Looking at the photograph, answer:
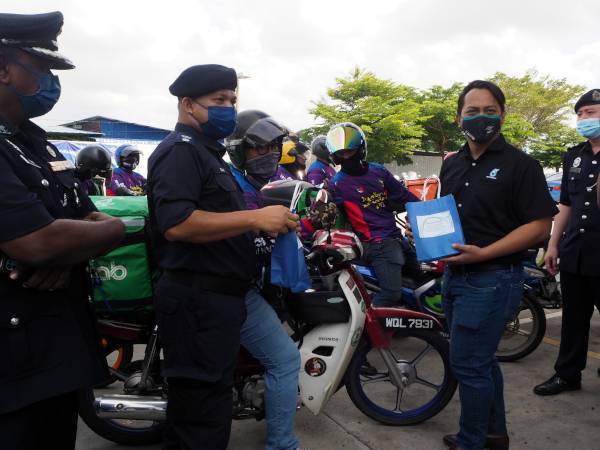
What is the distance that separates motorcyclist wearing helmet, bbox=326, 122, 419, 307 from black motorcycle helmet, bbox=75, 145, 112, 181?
8.94 feet

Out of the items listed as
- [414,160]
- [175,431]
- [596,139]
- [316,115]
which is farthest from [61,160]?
[414,160]

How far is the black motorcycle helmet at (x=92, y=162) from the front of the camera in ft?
16.5

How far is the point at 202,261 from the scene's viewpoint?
1.91 m

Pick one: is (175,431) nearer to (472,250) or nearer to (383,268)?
(472,250)

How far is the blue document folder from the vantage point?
2203mm

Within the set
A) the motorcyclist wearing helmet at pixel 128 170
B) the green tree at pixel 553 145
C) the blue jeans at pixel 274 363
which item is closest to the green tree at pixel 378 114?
the green tree at pixel 553 145

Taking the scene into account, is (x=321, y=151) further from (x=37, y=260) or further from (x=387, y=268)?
(x=37, y=260)

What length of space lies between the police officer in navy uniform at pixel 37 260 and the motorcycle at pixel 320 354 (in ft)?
3.21

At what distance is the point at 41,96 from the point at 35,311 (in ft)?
2.17

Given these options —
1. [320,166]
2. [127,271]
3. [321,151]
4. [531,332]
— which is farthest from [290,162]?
[127,271]

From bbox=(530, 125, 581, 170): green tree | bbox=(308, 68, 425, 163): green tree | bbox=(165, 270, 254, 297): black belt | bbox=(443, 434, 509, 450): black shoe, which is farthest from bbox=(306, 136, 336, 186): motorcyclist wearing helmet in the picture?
bbox=(530, 125, 581, 170): green tree

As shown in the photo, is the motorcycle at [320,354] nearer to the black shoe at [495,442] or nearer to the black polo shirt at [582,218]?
the black shoe at [495,442]

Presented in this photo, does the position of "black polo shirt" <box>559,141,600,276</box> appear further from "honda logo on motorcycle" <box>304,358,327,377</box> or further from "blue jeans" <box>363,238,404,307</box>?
"honda logo on motorcycle" <box>304,358,327,377</box>

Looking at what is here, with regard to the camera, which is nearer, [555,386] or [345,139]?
[555,386]
